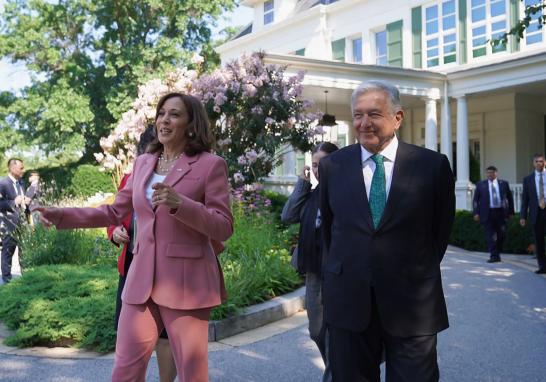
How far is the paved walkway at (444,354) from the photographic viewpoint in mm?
4820

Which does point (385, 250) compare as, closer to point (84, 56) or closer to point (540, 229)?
point (540, 229)

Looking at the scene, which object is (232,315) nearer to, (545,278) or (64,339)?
(64,339)

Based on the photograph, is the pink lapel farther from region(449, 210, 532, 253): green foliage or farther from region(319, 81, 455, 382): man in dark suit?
region(449, 210, 532, 253): green foliage

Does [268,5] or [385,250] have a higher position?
[268,5]

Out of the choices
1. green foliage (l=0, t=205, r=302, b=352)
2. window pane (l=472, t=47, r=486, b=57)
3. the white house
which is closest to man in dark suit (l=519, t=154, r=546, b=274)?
green foliage (l=0, t=205, r=302, b=352)

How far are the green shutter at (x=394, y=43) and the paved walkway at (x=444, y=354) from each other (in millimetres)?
14914

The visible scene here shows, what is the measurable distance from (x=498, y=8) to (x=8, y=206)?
51.5 feet

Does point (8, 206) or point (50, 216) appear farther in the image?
point (8, 206)

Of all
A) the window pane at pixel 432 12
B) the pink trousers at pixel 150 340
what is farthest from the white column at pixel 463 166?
the pink trousers at pixel 150 340

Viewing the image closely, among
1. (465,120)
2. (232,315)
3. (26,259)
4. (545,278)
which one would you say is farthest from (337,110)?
(232,315)

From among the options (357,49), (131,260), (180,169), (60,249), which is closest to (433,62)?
(357,49)

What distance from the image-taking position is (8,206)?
32.4 ft

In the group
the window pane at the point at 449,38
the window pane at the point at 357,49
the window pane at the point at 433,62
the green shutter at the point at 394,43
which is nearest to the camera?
the window pane at the point at 449,38

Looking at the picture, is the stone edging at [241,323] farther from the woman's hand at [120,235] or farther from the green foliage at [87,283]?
the woman's hand at [120,235]
